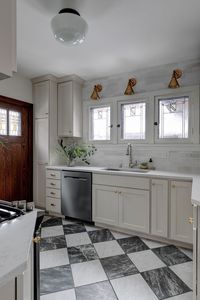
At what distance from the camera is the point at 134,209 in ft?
8.59

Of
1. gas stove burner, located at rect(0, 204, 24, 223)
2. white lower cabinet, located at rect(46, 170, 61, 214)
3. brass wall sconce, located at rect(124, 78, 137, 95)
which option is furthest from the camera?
white lower cabinet, located at rect(46, 170, 61, 214)

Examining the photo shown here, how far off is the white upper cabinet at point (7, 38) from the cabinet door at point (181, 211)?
212 cm

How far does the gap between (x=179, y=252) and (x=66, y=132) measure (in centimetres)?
255

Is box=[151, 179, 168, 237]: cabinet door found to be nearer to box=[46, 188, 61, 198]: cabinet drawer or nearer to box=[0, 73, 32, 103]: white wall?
box=[46, 188, 61, 198]: cabinet drawer

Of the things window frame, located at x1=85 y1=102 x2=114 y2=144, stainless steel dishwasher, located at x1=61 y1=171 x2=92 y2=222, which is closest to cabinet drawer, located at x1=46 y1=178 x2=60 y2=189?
stainless steel dishwasher, located at x1=61 y1=171 x2=92 y2=222

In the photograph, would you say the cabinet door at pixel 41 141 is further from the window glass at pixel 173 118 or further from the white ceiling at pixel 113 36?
the window glass at pixel 173 118

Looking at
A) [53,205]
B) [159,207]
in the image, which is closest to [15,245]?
[159,207]

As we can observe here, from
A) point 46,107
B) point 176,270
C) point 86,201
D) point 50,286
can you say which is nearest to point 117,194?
point 86,201

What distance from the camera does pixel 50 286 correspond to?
1.65 metres

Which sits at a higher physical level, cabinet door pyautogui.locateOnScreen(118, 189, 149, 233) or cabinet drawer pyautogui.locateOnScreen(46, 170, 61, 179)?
cabinet drawer pyautogui.locateOnScreen(46, 170, 61, 179)

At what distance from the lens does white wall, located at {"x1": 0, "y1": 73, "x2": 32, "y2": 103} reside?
3208 millimetres

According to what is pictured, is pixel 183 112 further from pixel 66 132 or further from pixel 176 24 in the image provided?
pixel 66 132

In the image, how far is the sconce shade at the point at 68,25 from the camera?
1.73m

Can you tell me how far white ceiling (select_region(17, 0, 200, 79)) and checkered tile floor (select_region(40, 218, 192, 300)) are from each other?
8.12 ft
